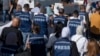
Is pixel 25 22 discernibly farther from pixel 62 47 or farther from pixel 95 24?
pixel 62 47

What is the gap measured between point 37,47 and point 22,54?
4.75 feet

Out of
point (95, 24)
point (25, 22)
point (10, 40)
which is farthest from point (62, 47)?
point (25, 22)

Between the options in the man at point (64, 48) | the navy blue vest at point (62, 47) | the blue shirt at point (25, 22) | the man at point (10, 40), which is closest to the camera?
the man at point (64, 48)

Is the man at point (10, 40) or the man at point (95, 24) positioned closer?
the man at point (10, 40)

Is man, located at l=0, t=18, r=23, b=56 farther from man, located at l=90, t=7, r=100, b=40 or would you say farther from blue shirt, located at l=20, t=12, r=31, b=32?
blue shirt, located at l=20, t=12, r=31, b=32

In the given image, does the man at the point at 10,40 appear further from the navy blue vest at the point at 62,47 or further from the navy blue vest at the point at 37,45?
the navy blue vest at the point at 62,47

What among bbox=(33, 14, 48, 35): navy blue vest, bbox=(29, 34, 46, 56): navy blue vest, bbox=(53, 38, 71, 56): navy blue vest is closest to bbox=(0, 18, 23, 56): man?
bbox=(29, 34, 46, 56): navy blue vest

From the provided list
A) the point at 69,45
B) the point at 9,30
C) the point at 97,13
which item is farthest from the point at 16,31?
the point at 97,13

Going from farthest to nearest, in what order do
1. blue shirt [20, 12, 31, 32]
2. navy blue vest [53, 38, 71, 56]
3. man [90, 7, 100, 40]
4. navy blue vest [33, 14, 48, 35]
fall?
navy blue vest [33, 14, 48, 35]
blue shirt [20, 12, 31, 32]
man [90, 7, 100, 40]
navy blue vest [53, 38, 71, 56]

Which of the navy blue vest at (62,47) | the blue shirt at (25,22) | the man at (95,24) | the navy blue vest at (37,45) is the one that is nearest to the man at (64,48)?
the navy blue vest at (62,47)

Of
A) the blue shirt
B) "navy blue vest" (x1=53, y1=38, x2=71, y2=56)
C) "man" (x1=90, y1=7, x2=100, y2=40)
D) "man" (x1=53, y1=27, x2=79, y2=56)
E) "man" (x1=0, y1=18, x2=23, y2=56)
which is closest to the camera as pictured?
"man" (x1=53, y1=27, x2=79, y2=56)

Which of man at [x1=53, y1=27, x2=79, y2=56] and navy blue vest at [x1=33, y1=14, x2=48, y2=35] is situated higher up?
man at [x1=53, y1=27, x2=79, y2=56]

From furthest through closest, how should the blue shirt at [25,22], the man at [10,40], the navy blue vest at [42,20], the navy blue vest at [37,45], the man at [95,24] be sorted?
the navy blue vest at [42,20] → the blue shirt at [25,22] → the man at [95,24] → the navy blue vest at [37,45] → the man at [10,40]

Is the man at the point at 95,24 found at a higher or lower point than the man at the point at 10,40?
lower
